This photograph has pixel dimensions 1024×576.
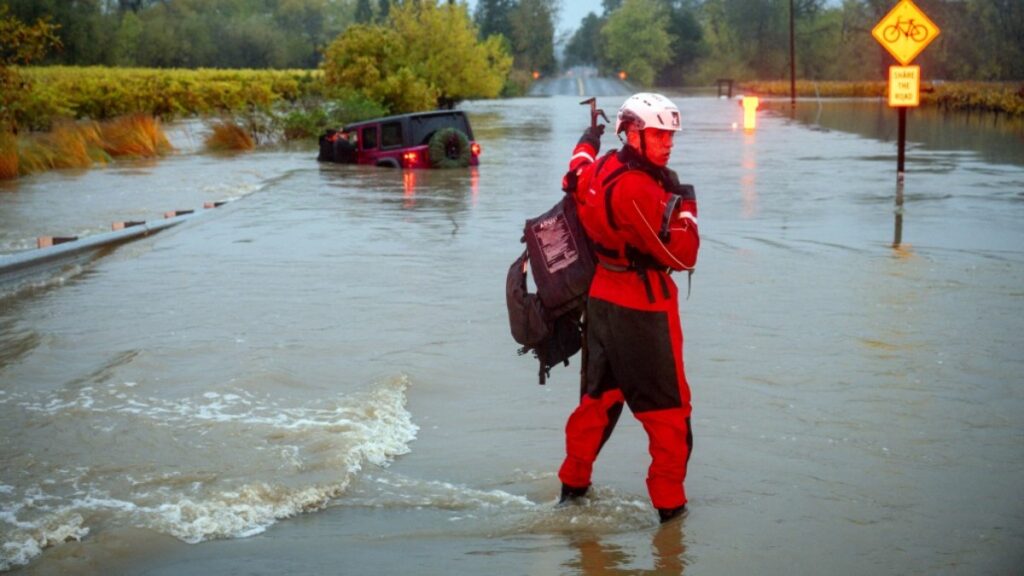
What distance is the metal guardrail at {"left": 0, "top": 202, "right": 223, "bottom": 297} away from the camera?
1274 cm

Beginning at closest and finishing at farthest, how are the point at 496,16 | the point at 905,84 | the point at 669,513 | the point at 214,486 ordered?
the point at 669,513
the point at 214,486
the point at 905,84
the point at 496,16

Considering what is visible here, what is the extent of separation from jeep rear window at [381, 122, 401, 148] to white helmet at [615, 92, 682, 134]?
20.5 m

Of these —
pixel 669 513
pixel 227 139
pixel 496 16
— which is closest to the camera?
pixel 669 513

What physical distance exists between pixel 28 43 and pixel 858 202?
16.0 m

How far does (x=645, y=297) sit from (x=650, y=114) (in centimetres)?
76

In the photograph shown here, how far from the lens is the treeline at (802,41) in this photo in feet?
256

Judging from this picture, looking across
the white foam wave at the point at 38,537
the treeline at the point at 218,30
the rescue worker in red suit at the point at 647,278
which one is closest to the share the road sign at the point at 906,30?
the rescue worker in red suit at the point at 647,278

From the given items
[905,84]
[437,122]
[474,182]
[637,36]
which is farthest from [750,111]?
[637,36]

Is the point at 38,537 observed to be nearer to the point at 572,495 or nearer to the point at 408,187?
the point at 572,495

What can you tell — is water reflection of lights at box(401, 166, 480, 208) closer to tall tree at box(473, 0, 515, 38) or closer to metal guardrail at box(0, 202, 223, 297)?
metal guardrail at box(0, 202, 223, 297)

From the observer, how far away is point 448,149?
2533cm

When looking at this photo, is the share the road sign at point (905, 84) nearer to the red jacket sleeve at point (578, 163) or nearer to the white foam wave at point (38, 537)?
the red jacket sleeve at point (578, 163)

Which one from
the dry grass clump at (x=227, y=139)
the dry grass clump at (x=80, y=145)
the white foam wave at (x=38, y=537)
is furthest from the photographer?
the dry grass clump at (x=227, y=139)

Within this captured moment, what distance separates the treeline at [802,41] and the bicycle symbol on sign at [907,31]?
5955 cm
